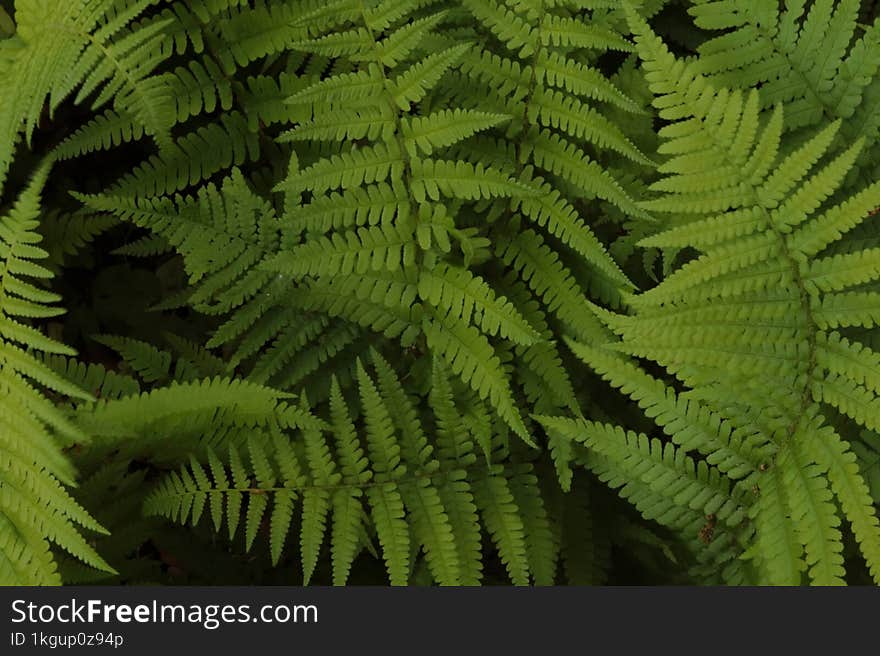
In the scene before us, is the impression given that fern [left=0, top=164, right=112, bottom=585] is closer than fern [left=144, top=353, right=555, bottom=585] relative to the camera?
Yes

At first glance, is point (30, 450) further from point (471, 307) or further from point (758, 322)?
point (758, 322)

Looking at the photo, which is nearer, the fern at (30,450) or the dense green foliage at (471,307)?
the fern at (30,450)

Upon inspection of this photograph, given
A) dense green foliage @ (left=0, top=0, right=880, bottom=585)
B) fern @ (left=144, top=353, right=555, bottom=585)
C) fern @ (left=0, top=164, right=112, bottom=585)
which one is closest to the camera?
fern @ (left=0, top=164, right=112, bottom=585)

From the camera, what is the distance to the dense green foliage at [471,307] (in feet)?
7.54

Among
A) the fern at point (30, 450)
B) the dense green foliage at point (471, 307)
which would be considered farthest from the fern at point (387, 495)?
the fern at point (30, 450)

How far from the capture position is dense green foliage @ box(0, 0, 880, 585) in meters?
2.30

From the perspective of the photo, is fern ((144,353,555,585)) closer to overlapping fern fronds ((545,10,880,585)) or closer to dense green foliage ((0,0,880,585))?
dense green foliage ((0,0,880,585))

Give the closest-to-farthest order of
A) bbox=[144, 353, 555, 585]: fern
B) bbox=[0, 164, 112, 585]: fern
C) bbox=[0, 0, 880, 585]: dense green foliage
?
bbox=[0, 164, 112, 585]: fern, bbox=[0, 0, 880, 585]: dense green foliage, bbox=[144, 353, 555, 585]: fern

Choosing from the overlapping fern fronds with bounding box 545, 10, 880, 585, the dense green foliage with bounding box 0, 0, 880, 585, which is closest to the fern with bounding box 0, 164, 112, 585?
the dense green foliage with bounding box 0, 0, 880, 585

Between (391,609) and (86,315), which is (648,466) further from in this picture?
(86,315)

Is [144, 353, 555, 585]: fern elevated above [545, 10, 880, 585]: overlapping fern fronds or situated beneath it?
situated beneath

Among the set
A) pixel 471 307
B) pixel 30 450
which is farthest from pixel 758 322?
pixel 30 450

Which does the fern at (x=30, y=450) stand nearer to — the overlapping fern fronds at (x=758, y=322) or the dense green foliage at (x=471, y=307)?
the dense green foliage at (x=471, y=307)

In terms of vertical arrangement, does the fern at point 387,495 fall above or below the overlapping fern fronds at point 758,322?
below
